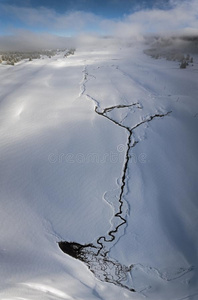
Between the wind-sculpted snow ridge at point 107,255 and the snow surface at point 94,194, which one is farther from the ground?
the snow surface at point 94,194

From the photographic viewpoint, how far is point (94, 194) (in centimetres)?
238

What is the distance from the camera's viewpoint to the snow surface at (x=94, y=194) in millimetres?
1596

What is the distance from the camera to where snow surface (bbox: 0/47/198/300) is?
160cm

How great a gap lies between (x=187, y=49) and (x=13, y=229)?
45.8 ft

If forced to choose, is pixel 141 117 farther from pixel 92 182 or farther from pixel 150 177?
pixel 92 182

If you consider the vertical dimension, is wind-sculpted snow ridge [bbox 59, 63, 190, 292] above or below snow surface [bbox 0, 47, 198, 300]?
below

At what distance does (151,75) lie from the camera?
6.46 m

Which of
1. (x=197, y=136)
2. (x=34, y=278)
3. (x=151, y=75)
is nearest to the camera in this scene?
(x=34, y=278)

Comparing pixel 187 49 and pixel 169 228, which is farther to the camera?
pixel 187 49

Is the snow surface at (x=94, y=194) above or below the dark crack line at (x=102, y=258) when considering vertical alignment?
above

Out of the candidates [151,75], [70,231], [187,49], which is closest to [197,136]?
[70,231]

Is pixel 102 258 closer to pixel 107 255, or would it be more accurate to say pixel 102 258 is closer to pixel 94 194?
pixel 107 255

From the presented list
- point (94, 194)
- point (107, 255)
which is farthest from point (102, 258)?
point (94, 194)

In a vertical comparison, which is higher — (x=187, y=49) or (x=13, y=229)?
(x=187, y=49)
